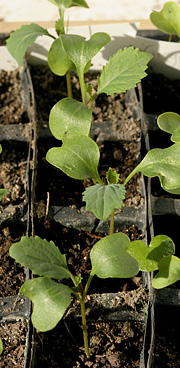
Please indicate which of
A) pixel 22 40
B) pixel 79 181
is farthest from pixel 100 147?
pixel 22 40

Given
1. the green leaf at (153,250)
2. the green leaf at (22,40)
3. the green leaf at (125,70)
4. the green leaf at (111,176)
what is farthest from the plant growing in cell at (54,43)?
the green leaf at (153,250)

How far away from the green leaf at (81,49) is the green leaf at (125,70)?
0.16ft

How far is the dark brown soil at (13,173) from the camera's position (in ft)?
3.86

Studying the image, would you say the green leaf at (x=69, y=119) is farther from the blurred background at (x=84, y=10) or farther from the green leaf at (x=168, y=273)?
the blurred background at (x=84, y=10)

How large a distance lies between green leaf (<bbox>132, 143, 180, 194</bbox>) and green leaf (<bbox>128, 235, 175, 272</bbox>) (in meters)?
0.13

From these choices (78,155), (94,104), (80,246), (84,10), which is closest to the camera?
(78,155)

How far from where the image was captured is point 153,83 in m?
1.45

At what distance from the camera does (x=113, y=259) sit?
817mm

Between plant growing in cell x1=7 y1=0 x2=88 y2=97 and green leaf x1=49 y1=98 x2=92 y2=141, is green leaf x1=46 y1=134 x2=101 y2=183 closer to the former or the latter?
green leaf x1=49 y1=98 x2=92 y2=141

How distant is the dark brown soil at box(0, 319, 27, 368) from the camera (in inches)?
37.0

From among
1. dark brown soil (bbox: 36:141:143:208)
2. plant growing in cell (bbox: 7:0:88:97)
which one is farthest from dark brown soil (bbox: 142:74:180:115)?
plant growing in cell (bbox: 7:0:88:97)

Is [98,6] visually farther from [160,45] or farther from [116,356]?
[116,356]

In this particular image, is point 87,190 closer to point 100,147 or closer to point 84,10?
point 100,147

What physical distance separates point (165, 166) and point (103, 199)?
0.17 metres
